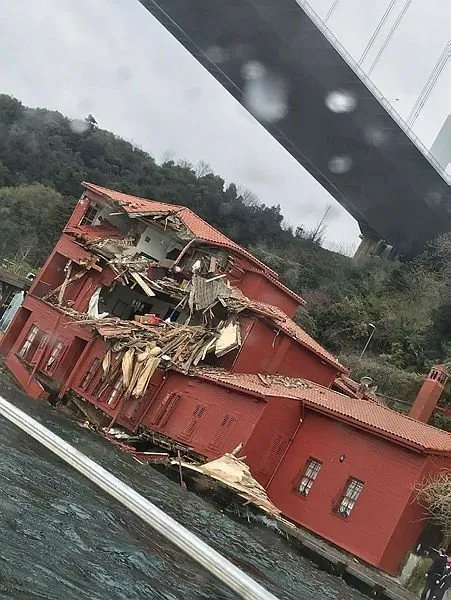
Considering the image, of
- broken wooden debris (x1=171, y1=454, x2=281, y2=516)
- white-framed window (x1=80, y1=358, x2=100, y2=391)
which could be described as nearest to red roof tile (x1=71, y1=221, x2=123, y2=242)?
white-framed window (x1=80, y1=358, x2=100, y2=391)

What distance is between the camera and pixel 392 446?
20438mm

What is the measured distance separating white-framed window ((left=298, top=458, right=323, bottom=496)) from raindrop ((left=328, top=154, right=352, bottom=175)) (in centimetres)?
3533

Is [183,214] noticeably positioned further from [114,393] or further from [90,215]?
[114,393]

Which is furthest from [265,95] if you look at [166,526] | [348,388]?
[166,526]

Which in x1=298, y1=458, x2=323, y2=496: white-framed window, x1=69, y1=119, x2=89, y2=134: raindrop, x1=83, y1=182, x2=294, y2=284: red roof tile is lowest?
x1=298, y1=458, x2=323, y2=496: white-framed window

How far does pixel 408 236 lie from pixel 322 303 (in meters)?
14.9

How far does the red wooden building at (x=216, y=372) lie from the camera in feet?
67.2

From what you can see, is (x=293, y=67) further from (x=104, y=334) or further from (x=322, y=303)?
(x=104, y=334)

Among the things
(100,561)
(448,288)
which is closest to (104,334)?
(100,561)

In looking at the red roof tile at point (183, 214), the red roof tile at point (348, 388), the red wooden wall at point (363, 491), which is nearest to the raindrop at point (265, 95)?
the red roof tile at point (183, 214)

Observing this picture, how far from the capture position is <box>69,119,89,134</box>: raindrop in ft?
258

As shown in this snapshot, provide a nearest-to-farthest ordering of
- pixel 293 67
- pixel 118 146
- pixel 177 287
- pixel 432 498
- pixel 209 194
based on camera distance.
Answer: pixel 432 498 → pixel 177 287 → pixel 293 67 → pixel 209 194 → pixel 118 146

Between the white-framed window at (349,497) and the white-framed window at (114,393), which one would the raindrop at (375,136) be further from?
the white-framed window at (349,497)

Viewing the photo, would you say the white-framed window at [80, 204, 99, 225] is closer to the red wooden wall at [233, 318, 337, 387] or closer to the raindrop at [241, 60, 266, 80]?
the red wooden wall at [233, 318, 337, 387]
